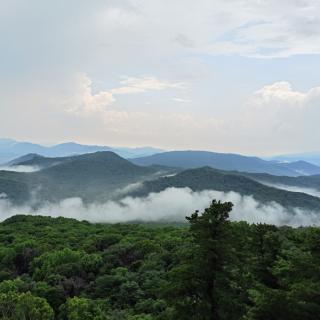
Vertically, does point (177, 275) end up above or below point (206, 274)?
below

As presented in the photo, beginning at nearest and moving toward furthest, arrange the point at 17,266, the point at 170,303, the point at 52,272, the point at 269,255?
1. the point at 170,303
2. the point at 269,255
3. the point at 52,272
4. the point at 17,266

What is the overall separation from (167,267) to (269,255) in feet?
193

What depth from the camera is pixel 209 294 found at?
86.7 ft

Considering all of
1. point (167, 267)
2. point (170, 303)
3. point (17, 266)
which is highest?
point (170, 303)

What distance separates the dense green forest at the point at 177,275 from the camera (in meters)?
26.0

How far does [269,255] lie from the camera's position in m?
33.6

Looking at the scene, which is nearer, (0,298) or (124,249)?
(0,298)

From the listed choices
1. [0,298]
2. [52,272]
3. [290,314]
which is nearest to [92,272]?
[52,272]

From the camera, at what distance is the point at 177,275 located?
2688cm

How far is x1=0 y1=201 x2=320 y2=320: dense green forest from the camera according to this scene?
26.0m

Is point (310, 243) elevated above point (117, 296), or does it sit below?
above

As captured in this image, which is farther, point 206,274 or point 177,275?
point 177,275

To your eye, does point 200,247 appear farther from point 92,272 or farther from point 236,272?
point 92,272

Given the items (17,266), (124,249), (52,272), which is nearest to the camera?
(52,272)
